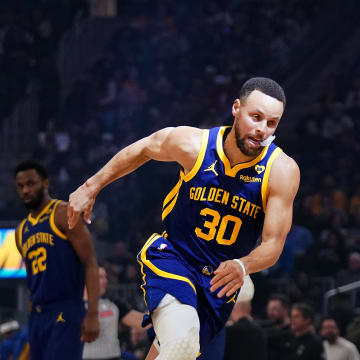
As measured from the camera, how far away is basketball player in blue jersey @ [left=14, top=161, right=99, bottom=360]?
255 inches

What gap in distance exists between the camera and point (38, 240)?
6.63m

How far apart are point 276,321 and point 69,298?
3547mm

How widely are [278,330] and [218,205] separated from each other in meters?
4.86

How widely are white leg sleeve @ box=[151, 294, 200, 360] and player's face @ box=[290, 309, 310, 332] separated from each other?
4.39 meters

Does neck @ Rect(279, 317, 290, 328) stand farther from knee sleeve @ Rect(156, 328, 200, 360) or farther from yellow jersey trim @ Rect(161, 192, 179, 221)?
knee sleeve @ Rect(156, 328, 200, 360)

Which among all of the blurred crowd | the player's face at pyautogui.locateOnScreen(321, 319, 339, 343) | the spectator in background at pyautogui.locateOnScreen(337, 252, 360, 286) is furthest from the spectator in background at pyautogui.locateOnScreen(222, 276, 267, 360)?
the blurred crowd

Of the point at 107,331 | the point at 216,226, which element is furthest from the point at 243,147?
the point at 107,331

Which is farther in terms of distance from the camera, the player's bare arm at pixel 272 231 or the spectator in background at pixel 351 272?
the spectator in background at pixel 351 272

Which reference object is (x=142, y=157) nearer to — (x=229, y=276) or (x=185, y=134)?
(x=185, y=134)

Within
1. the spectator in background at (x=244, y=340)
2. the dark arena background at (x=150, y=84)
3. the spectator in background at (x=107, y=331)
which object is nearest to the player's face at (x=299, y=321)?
the spectator in background at (x=244, y=340)

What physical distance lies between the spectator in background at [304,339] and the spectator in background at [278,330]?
16cm

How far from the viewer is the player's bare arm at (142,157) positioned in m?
4.71

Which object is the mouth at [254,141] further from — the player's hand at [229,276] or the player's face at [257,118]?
the player's hand at [229,276]

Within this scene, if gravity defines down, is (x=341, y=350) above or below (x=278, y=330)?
below
